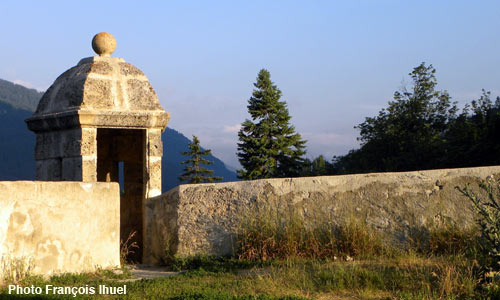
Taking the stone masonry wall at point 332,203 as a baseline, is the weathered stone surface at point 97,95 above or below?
above

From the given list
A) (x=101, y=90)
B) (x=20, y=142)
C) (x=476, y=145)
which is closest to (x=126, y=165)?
(x=101, y=90)

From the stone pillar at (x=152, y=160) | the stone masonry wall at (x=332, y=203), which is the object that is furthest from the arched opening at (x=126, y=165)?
the stone masonry wall at (x=332, y=203)

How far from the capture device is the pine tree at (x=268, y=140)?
112 feet

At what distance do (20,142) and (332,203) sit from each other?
129 metres

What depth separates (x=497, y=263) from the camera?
4297mm

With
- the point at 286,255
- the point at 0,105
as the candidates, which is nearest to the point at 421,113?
the point at 286,255

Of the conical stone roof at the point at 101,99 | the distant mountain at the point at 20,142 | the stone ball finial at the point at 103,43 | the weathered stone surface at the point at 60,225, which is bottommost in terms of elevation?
the weathered stone surface at the point at 60,225

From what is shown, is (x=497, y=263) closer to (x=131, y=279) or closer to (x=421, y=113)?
(x=131, y=279)

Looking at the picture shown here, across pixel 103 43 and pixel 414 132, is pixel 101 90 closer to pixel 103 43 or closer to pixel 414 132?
pixel 103 43

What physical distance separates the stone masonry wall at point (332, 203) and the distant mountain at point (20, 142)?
7639cm

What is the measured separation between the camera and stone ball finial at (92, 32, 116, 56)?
7.55 m

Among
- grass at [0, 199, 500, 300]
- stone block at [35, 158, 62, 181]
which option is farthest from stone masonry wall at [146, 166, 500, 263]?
stone block at [35, 158, 62, 181]

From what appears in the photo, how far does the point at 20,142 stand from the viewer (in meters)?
123

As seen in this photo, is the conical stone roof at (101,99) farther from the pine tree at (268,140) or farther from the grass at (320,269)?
the pine tree at (268,140)
